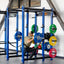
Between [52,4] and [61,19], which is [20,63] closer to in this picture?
[61,19]

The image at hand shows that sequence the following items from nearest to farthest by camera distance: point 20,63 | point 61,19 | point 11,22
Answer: point 20,63 → point 61,19 → point 11,22

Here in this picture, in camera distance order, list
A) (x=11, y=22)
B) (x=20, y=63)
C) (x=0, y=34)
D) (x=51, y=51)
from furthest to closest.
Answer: (x=0, y=34)
(x=11, y=22)
(x=51, y=51)
(x=20, y=63)

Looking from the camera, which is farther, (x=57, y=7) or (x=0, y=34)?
(x=0, y=34)

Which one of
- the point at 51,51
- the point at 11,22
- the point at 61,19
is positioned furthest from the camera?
the point at 11,22

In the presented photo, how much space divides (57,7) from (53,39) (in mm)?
1544

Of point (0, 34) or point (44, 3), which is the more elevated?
point (44, 3)

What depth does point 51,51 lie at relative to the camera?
681cm

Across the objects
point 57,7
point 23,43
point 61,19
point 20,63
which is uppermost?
point 57,7

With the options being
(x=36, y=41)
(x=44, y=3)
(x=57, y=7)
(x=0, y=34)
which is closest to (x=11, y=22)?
(x=0, y=34)

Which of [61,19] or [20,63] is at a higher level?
[61,19]

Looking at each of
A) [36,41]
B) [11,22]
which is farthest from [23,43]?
[11,22]

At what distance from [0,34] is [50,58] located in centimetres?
492

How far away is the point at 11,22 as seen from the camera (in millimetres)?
10508

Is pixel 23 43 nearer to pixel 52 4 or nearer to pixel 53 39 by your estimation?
pixel 53 39
